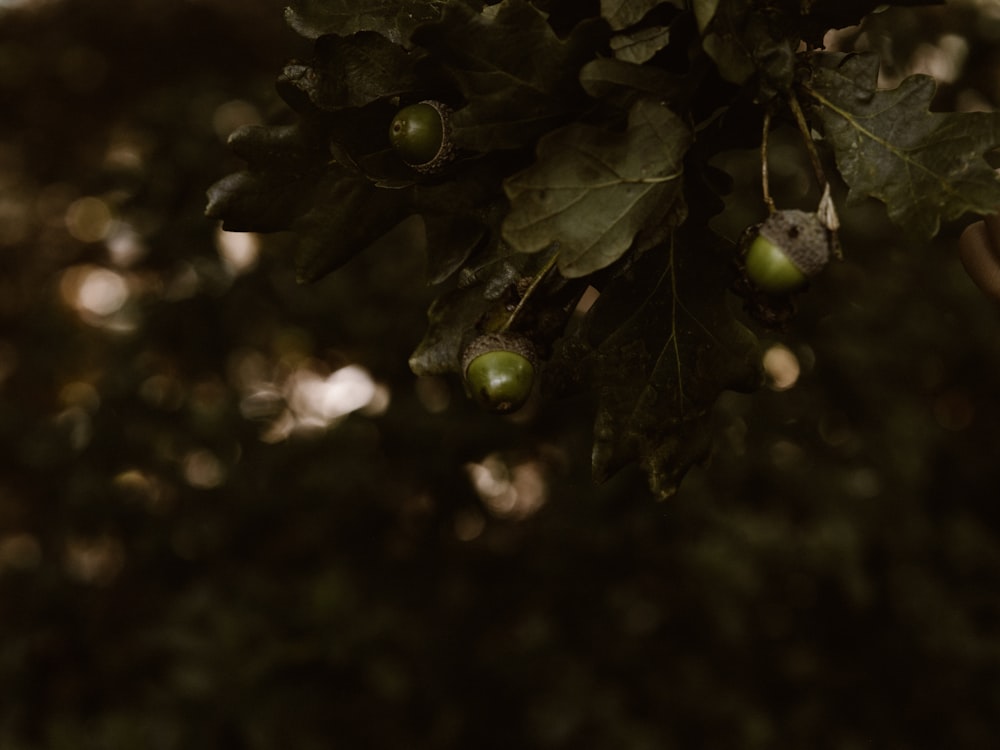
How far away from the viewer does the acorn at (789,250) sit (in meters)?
0.78

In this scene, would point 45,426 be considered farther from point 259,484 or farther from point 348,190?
point 348,190

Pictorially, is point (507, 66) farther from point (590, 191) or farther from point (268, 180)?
point (268, 180)

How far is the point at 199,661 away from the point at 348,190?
1491mm

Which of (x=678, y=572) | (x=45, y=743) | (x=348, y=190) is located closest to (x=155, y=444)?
(x=45, y=743)

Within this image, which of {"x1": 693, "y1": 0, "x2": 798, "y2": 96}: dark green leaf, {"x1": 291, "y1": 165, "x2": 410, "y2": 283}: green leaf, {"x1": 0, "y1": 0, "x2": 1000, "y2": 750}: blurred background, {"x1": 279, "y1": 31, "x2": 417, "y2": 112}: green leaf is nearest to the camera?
{"x1": 693, "y1": 0, "x2": 798, "y2": 96}: dark green leaf

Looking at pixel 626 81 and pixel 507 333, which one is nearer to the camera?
pixel 626 81

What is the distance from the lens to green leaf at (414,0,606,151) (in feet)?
2.54

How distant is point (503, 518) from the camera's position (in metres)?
2.42

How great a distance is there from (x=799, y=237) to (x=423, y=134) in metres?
0.34

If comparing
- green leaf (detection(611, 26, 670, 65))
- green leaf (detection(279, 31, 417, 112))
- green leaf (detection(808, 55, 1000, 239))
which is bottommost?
green leaf (detection(808, 55, 1000, 239))

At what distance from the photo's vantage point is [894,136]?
2.70 ft

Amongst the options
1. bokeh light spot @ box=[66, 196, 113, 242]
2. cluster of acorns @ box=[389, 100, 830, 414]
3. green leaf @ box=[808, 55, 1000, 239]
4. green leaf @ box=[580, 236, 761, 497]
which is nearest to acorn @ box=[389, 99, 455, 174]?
cluster of acorns @ box=[389, 100, 830, 414]

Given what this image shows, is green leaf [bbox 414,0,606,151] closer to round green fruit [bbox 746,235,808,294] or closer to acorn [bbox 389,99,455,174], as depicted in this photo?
acorn [bbox 389,99,455,174]

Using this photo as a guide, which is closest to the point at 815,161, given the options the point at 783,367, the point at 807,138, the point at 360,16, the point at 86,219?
the point at 807,138
